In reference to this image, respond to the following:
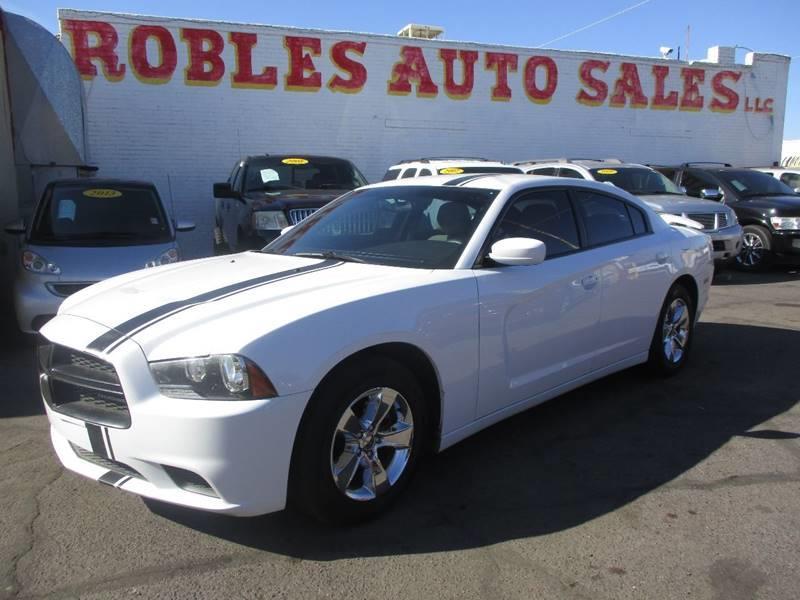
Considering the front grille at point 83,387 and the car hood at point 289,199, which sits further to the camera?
the car hood at point 289,199

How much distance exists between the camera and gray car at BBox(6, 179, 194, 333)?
650 centimetres

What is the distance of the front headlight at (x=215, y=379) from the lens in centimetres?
279

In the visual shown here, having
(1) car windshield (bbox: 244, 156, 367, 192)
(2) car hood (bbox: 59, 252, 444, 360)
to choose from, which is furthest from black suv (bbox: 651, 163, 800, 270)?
(2) car hood (bbox: 59, 252, 444, 360)

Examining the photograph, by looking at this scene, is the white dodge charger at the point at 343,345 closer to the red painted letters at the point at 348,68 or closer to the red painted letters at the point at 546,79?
the red painted letters at the point at 348,68

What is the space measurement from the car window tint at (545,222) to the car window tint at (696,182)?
30.1 feet

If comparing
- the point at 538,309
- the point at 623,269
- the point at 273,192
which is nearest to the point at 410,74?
the point at 273,192

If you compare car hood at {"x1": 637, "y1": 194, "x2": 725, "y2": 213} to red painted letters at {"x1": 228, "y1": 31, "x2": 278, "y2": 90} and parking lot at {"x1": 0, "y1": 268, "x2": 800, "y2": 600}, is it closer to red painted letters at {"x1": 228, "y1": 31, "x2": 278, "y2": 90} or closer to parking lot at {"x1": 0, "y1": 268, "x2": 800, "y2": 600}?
parking lot at {"x1": 0, "y1": 268, "x2": 800, "y2": 600}

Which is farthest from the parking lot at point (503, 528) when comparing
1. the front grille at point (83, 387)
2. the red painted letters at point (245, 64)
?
the red painted letters at point (245, 64)

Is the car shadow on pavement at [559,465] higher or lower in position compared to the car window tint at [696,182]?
lower

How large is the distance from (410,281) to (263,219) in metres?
5.04

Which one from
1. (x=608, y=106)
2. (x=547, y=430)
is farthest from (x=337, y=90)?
(x=547, y=430)

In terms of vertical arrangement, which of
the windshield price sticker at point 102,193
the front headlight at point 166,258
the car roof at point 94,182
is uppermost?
the car roof at point 94,182

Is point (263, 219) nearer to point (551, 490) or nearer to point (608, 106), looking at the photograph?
point (551, 490)

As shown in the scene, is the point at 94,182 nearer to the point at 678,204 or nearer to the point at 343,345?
the point at 343,345
